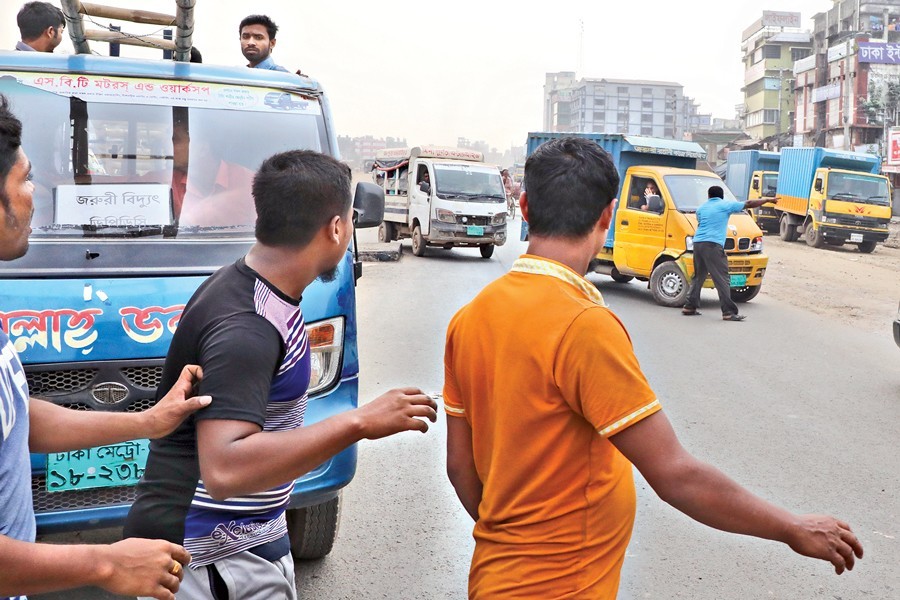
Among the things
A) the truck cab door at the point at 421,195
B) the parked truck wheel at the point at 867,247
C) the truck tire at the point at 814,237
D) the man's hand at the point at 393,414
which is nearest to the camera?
the man's hand at the point at 393,414

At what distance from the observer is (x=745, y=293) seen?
47.2 feet

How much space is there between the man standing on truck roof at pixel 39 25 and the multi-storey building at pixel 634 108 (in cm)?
11267

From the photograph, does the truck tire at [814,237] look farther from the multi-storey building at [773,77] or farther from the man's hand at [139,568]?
the multi-storey building at [773,77]

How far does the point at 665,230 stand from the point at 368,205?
9.78 metres

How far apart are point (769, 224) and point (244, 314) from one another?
3290cm

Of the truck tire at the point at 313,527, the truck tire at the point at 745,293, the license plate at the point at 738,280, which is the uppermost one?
the license plate at the point at 738,280

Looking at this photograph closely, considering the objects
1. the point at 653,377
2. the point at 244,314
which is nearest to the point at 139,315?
the point at 244,314

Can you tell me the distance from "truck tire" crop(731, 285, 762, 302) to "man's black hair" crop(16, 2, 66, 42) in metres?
11.4

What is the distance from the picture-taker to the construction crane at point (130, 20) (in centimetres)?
454

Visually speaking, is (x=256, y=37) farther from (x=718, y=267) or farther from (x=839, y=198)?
(x=839, y=198)

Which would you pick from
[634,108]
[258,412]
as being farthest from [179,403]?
[634,108]

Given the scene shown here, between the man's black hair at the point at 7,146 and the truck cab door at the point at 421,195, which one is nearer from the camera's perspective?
the man's black hair at the point at 7,146

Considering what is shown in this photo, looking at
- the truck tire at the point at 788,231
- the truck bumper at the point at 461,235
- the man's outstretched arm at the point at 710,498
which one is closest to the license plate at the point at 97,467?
the man's outstretched arm at the point at 710,498

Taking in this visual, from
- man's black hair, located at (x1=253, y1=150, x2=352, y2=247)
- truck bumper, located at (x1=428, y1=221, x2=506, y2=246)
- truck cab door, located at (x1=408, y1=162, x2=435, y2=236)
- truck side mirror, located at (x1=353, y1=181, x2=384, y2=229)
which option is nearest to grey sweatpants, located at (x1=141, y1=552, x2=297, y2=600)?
man's black hair, located at (x1=253, y1=150, x2=352, y2=247)
